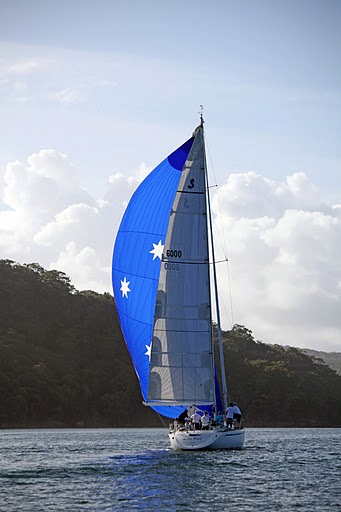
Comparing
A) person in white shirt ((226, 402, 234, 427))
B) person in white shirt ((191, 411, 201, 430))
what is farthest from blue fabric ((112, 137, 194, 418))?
person in white shirt ((226, 402, 234, 427))

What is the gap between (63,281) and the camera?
110 metres

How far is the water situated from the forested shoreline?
42342 millimetres

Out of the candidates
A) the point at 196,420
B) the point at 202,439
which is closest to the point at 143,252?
the point at 196,420

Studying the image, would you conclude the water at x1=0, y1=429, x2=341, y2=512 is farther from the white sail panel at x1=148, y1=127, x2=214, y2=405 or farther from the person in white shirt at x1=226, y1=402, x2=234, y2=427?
the white sail panel at x1=148, y1=127, x2=214, y2=405

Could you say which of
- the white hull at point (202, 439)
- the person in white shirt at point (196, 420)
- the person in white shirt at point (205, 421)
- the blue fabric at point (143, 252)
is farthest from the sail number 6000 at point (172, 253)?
the white hull at point (202, 439)

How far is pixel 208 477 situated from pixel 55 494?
6322 mm

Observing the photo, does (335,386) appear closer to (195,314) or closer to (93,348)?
(93,348)

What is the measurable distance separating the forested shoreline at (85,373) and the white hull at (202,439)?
4571 cm

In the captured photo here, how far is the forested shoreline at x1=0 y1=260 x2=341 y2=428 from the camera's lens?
8700 cm

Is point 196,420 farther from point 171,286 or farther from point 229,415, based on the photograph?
point 171,286

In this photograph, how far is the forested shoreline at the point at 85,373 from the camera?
285 feet

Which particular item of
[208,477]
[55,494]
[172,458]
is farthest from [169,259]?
[55,494]

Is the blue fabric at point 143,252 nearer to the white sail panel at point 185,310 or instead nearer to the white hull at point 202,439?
the white sail panel at point 185,310

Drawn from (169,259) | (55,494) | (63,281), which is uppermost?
(63,281)
